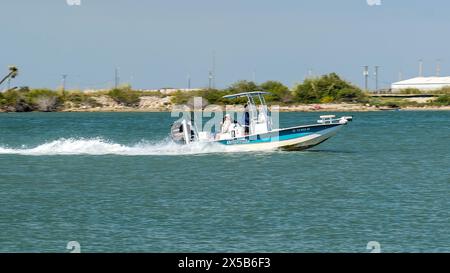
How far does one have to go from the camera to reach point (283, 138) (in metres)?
43.6

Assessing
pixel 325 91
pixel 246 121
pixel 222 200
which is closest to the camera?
pixel 222 200

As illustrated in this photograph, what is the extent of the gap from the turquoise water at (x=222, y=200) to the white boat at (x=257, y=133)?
2.40 ft

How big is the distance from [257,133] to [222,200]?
14.7m

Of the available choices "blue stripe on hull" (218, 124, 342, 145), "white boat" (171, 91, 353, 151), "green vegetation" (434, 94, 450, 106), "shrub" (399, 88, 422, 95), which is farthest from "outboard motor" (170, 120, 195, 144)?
"shrub" (399, 88, 422, 95)

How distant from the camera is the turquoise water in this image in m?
20.8

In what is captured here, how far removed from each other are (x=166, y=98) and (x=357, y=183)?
152 m

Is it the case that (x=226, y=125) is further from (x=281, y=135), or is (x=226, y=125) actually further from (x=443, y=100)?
(x=443, y=100)

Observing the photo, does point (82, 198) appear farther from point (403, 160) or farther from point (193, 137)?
point (403, 160)

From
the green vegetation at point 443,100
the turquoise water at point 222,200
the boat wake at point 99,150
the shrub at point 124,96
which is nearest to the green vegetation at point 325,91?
the green vegetation at point 443,100

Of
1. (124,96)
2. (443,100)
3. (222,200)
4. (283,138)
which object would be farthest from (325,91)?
(222,200)

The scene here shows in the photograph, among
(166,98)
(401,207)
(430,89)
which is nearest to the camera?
(401,207)
